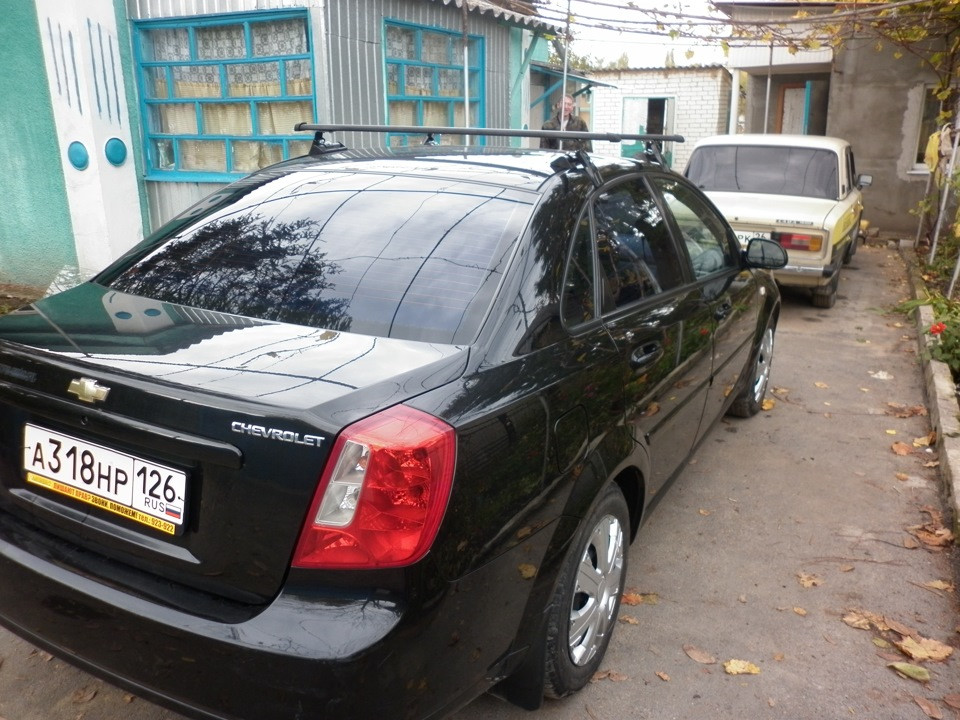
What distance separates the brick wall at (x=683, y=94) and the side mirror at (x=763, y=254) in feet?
57.6

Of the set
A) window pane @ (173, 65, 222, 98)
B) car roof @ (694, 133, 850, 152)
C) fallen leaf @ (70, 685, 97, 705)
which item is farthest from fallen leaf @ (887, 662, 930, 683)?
window pane @ (173, 65, 222, 98)

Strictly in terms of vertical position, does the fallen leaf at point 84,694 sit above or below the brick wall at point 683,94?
below

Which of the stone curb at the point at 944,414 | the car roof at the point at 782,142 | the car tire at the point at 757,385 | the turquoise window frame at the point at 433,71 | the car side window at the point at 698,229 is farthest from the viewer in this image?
the car roof at the point at 782,142

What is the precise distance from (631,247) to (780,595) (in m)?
1.58

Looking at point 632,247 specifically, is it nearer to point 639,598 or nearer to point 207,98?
point 639,598

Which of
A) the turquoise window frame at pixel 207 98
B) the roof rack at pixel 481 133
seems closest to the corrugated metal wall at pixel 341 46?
the turquoise window frame at pixel 207 98

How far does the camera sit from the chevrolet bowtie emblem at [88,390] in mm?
2023

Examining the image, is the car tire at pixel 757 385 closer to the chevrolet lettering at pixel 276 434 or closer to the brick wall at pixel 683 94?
the chevrolet lettering at pixel 276 434

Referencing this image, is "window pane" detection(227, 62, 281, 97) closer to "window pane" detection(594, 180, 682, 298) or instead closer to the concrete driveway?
the concrete driveway

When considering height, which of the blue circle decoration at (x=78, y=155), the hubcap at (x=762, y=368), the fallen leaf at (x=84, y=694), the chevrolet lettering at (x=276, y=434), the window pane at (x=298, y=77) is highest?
the window pane at (x=298, y=77)

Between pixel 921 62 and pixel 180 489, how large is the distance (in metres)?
13.9

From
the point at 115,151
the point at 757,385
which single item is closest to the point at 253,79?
the point at 115,151

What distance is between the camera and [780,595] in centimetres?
345

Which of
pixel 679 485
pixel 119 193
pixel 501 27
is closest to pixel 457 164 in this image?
pixel 679 485
